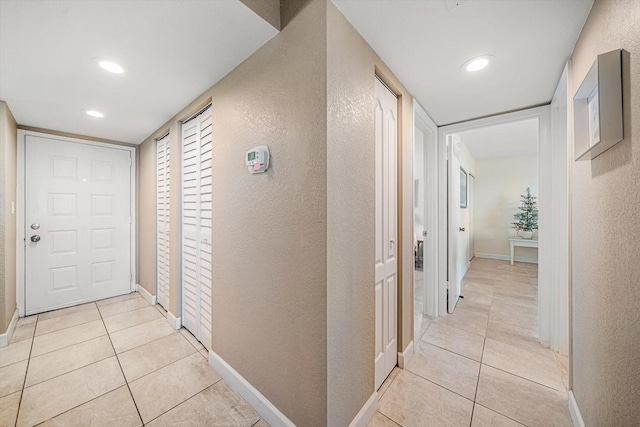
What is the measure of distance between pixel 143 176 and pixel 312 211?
10.8ft

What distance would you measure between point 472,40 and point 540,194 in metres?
1.67

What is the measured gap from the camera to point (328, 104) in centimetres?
111

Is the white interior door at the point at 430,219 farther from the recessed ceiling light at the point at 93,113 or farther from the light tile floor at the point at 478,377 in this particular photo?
the recessed ceiling light at the point at 93,113

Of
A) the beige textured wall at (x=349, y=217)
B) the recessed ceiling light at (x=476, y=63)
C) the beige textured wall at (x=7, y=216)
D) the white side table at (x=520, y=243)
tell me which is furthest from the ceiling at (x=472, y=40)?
the white side table at (x=520, y=243)

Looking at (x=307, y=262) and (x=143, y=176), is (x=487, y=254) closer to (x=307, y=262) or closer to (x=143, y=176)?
(x=307, y=262)

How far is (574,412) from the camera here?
1.38 metres

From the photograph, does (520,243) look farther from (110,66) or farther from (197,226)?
(110,66)

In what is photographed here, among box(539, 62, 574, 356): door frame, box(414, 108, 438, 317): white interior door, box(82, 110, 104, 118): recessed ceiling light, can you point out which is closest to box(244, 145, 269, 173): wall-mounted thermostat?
box(414, 108, 438, 317): white interior door

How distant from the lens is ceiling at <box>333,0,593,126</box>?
46.4 inches

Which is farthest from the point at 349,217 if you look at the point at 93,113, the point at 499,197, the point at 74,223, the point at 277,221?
the point at 499,197

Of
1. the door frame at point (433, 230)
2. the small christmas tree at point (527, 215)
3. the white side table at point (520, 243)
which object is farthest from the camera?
the small christmas tree at point (527, 215)

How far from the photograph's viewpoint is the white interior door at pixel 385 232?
5.25ft

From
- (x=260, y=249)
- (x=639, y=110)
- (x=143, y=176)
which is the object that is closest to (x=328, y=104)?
(x=260, y=249)

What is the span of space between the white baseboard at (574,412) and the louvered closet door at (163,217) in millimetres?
3526
